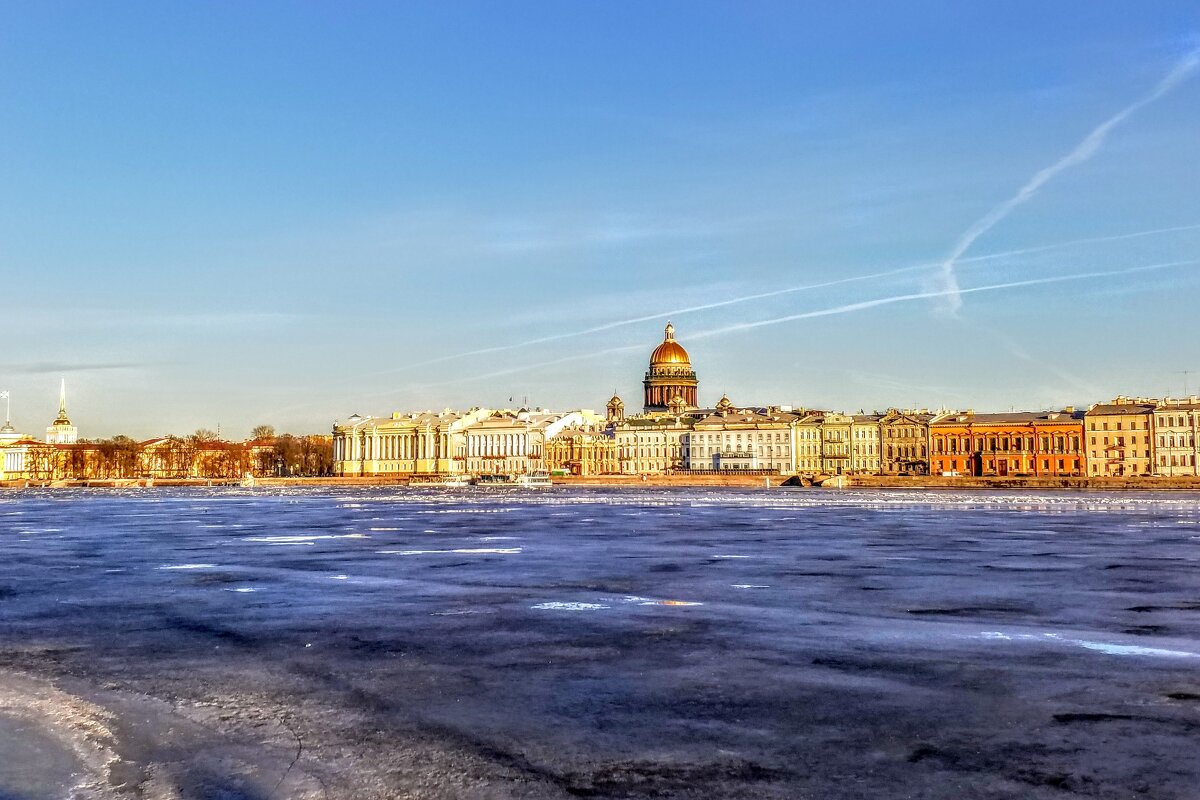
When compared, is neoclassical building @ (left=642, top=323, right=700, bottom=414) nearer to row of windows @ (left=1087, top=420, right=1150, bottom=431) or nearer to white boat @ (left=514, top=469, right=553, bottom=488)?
white boat @ (left=514, top=469, right=553, bottom=488)

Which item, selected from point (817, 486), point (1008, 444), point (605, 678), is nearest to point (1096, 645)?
point (605, 678)

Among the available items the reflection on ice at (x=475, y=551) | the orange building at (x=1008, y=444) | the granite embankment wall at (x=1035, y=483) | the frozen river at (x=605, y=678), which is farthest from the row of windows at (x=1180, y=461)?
the reflection on ice at (x=475, y=551)

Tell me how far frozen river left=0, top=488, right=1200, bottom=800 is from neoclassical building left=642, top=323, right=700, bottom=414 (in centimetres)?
13362

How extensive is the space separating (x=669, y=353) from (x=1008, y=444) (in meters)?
54.4

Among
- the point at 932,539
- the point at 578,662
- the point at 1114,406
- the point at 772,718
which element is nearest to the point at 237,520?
the point at 932,539

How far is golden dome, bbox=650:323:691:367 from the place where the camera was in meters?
160

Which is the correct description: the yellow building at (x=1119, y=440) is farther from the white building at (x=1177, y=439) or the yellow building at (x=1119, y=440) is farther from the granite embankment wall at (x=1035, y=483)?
the granite embankment wall at (x=1035, y=483)

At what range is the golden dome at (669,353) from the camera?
526 feet

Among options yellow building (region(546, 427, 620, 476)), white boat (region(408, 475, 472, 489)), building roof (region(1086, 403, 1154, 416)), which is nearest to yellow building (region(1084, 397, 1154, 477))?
building roof (region(1086, 403, 1154, 416))

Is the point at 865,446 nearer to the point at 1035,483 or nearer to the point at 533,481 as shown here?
the point at 1035,483

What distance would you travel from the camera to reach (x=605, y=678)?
421 inches

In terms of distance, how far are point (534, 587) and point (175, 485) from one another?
13561 cm

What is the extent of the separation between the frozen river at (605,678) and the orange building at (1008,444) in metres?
96.0

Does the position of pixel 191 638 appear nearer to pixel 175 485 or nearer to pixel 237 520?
pixel 237 520
